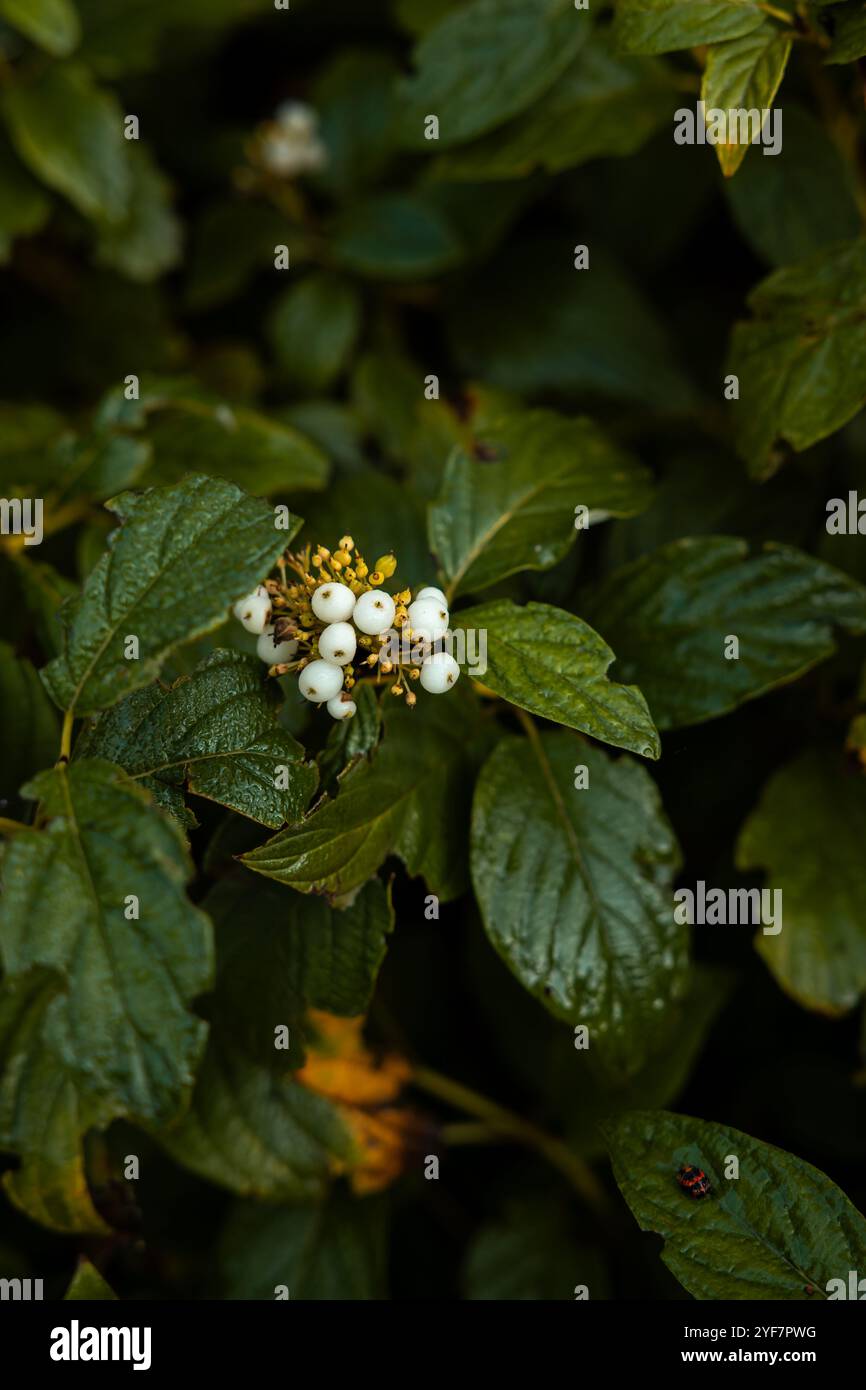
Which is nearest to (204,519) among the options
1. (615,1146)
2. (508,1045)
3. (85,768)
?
(85,768)

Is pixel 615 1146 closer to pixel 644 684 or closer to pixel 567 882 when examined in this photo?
pixel 567 882

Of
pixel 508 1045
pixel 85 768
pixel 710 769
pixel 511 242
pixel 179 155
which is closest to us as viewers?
pixel 85 768

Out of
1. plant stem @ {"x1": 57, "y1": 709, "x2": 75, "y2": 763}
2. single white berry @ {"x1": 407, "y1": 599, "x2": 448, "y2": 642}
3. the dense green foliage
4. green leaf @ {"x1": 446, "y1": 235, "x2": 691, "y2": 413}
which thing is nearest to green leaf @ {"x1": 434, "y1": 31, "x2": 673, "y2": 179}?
the dense green foliage

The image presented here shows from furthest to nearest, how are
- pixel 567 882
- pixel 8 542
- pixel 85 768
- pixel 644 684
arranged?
pixel 8 542 → pixel 644 684 → pixel 567 882 → pixel 85 768

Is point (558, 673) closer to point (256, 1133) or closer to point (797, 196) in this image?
point (256, 1133)

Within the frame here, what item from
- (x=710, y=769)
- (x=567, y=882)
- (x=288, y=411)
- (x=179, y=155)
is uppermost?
(x=179, y=155)

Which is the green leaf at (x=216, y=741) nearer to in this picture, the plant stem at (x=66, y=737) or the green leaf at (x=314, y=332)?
the plant stem at (x=66, y=737)

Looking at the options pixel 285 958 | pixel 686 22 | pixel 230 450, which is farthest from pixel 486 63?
pixel 285 958
